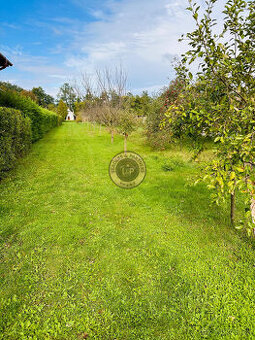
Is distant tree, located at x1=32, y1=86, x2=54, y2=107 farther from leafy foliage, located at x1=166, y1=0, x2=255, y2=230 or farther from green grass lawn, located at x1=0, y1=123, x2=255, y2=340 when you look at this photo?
leafy foliage, located at x1=166, y1=0, x2=255, y2=230

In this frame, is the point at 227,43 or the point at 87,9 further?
the point at 87,9

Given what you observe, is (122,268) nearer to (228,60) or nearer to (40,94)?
(228,60)

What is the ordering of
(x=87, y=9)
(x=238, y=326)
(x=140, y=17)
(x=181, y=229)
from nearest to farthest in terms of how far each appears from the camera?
(x=238, y=326) < (x=181, y=229) < (x=140, y=17) < (x=87, y=9)

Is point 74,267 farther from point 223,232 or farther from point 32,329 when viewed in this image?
point 223,232

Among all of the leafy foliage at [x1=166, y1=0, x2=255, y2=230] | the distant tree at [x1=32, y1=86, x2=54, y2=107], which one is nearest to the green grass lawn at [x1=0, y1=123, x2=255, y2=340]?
the leafy foliage at [x1=166, y1=0, x2=255, y2=230]

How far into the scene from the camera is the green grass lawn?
2066mm

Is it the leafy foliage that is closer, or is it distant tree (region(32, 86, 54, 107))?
the leafy foliage

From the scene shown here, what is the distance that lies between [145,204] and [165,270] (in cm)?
230

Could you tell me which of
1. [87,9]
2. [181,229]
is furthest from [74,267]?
[87,9]

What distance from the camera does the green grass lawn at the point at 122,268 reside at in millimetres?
2066

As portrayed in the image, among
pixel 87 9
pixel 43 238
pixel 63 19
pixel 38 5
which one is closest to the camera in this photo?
pixel 43 238

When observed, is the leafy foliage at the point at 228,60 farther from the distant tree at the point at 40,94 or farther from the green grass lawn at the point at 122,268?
the distant tree at the point at 40,94

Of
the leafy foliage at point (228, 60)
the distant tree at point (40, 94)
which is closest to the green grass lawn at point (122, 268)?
the leafy foliage at point (228, 60)

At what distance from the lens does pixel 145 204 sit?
16.4 ft
